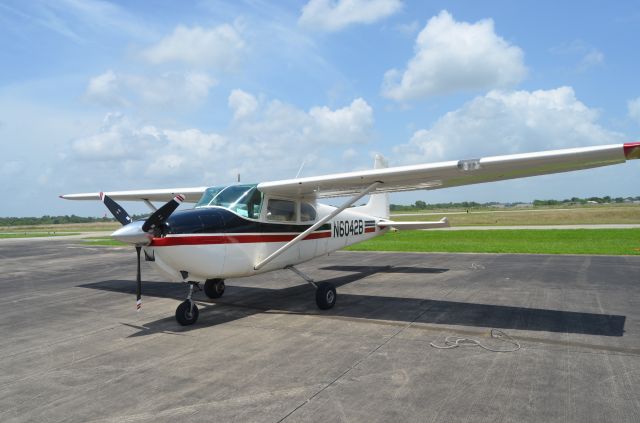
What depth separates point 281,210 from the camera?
924cm

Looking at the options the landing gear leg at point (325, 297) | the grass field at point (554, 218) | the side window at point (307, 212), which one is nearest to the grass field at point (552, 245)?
the side window at point (307, 212)

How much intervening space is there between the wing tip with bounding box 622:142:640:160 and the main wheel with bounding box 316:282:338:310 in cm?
558

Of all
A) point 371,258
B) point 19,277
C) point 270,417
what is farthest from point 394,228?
point 19,277

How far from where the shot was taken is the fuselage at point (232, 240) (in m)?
7.00

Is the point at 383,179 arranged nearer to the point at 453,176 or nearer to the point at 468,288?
the point at 453,176

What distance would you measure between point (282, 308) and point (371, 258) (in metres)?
9.93

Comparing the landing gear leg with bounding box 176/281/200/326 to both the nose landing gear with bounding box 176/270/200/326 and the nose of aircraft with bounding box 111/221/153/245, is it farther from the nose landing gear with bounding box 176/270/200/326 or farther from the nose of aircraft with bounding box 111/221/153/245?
the nose of aircraft with bounding box 111/221/153/245

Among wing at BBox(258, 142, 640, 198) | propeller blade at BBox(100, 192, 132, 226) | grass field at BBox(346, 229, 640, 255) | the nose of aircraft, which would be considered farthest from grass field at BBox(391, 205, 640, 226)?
the nose of aircraft

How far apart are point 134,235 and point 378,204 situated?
8.87m

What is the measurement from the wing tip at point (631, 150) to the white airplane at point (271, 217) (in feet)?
0.04

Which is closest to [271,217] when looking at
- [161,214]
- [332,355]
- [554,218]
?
[161,214]

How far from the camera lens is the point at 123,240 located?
6395mm

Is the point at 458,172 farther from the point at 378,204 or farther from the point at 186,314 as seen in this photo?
the point at 378,204

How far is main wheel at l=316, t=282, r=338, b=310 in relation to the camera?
870 centimetres
